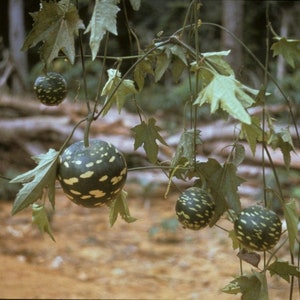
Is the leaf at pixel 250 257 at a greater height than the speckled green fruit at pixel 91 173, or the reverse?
the speckled green fruit at pixel 91 173

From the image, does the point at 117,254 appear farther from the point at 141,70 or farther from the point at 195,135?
the point at 195,135

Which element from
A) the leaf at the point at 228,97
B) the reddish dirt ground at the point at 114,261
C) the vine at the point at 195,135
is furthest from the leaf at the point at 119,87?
the reddish dirt ground at the point at 114,261

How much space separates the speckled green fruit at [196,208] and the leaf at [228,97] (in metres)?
0.26

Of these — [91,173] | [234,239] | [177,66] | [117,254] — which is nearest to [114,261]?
[117,254]

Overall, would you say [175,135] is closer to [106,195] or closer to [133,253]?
[133,253]

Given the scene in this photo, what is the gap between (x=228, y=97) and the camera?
0.86 m

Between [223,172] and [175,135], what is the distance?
422 cm

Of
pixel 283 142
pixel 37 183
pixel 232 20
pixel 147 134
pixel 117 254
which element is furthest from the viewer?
pixel 232 20

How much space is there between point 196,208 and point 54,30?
0.44m

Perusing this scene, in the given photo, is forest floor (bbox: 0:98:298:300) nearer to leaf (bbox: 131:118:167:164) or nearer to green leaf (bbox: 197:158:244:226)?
leaf (bbox: 131:118:167:164)

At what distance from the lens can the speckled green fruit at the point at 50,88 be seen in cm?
142

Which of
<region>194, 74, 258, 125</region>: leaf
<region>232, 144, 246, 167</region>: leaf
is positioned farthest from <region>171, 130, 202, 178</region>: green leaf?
<region>194, 74, 258, 125</region>: leaf

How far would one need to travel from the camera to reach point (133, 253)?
401 centimetres

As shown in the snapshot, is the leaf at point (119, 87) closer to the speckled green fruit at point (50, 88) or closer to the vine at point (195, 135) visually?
the vine at point (195, 135)
